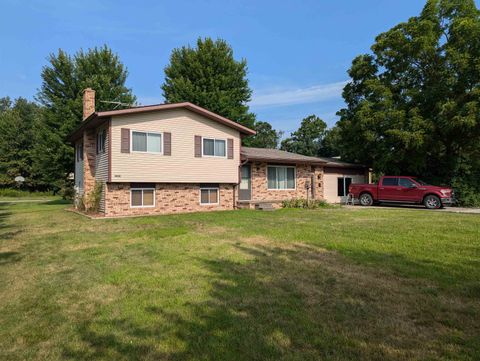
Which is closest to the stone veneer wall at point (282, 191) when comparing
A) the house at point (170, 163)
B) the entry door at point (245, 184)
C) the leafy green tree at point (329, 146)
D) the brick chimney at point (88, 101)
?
the house at point (170, 163)

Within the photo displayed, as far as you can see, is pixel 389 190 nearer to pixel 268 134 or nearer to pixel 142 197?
pixel 142 197

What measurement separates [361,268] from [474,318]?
7.26 feet

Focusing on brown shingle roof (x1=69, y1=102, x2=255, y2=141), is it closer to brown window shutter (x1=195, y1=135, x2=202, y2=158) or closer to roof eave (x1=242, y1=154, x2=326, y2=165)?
brown window shutter (x1=195, y1=135, x2=202, y2=158)

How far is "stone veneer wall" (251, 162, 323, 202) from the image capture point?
2014 cm

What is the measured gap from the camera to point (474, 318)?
12.8 feet

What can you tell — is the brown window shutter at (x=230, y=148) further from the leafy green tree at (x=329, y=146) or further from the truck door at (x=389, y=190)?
the leafy green tree at (x=329, y=146)

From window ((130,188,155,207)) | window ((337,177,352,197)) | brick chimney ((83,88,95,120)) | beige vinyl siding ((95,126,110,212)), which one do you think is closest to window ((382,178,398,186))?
window ((337,177,352,197))

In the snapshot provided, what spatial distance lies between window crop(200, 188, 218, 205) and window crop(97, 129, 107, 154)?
204 inches

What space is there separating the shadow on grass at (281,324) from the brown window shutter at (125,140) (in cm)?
1113

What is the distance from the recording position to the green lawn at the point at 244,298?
3.35 m

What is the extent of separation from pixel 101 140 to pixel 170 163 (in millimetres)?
3548

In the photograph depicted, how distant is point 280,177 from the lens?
21141mm

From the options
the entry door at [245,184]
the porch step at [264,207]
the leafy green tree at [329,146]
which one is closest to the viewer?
the porch step at [264,207]

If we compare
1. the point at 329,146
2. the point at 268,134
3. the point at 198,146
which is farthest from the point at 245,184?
the point at 268,134
